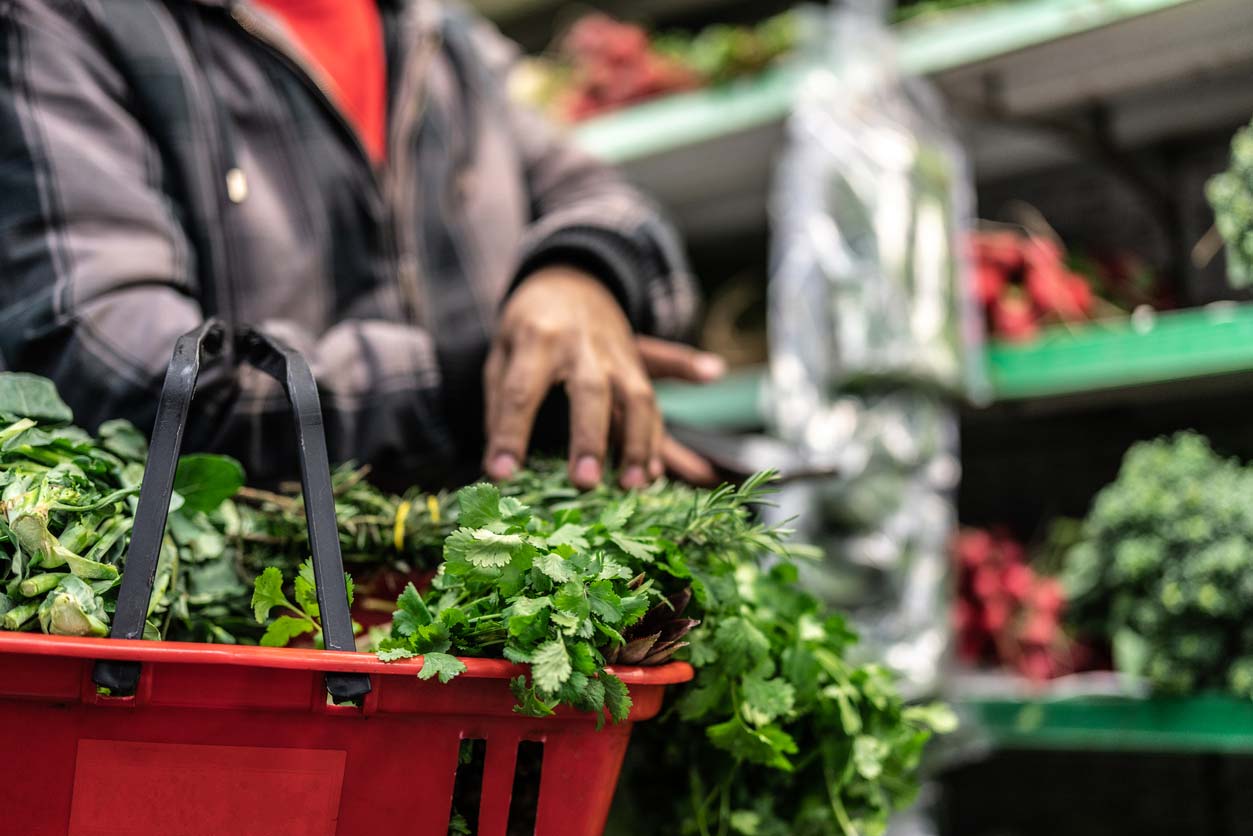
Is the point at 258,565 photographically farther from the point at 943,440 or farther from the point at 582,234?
the point at 943,440

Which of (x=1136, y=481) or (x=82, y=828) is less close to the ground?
(x=1136, y=481)

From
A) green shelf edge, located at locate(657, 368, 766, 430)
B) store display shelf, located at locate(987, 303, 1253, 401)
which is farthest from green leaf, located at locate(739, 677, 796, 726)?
green shelf edge, located at locate(657, 368, 766, 430)

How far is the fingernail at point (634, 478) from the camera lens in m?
0.79

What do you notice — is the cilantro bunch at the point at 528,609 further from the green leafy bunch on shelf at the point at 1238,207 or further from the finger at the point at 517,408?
the green leafy bunch on shelf at the point at 1238,207

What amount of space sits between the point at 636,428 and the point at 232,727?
38 centimetres

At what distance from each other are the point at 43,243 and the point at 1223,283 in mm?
980

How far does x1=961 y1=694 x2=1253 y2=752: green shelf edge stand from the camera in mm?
1297

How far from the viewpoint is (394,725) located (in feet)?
1.72

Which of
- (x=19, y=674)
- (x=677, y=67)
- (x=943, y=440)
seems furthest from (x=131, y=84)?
(x=677, y=67)

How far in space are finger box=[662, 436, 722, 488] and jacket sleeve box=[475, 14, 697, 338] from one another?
16 cm

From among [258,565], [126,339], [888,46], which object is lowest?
[258,565]

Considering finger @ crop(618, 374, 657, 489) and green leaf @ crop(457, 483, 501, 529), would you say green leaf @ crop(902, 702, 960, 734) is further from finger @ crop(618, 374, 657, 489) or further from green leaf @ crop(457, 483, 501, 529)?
green leaf @ crop(457, 483, 501, 529)

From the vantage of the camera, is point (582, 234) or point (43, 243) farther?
point (582, 234)

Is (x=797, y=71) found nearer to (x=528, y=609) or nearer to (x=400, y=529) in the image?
(x=400, y=529)
